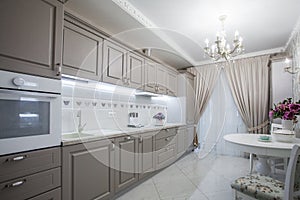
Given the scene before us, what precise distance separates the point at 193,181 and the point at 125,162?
122 centimetres

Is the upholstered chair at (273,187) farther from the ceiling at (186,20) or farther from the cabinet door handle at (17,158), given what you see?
the ceiling at (186,20)

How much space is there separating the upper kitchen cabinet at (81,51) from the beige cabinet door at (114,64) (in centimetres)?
10

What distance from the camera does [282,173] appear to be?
3078 mm

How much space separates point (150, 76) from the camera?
3.26 metres

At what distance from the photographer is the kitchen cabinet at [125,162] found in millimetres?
2078

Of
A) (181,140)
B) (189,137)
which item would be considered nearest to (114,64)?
(181,140)

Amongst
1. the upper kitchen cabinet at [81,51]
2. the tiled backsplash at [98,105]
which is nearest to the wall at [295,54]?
the tiled backsplash at [98,105]

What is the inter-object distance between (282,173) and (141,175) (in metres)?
2.57

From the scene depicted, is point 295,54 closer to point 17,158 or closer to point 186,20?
point 186,20

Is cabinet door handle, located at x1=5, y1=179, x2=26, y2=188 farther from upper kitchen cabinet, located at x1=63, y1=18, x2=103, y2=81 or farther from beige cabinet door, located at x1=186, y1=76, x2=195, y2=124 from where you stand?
beige cabinet door, located at x1=186, y1=76, x2=195, y2=124

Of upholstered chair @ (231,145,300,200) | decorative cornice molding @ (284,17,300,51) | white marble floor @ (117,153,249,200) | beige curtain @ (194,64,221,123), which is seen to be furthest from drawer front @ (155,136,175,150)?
decorative cornice molding @ (284,17,300,51)

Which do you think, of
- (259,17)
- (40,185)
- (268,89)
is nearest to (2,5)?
(40,185)

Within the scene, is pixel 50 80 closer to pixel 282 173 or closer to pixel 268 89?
pixel 282 173

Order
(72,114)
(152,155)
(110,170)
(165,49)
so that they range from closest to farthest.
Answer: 1. (110,170)
2. (72,114)
3. (152,155)
4. (165,49)
